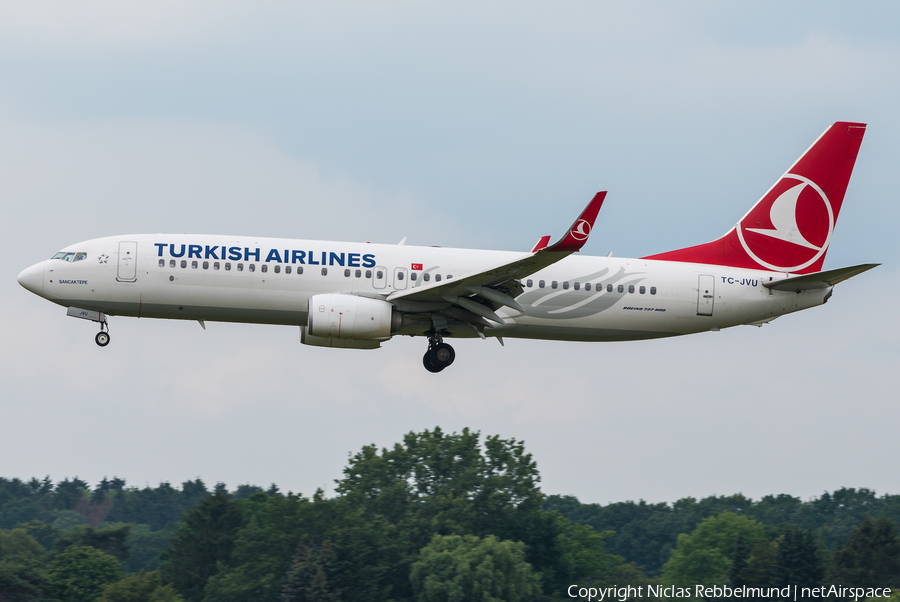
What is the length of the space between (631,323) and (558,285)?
133 inches

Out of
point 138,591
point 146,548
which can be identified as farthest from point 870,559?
point 146,548

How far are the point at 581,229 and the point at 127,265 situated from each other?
1621cm

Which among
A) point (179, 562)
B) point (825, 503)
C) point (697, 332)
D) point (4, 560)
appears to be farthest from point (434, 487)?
point (825, 503)

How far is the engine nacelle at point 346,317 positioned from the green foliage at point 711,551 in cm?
8473

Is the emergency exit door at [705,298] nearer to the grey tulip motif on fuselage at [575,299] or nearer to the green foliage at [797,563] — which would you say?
the grey tulip motif on fuselage at [575,299]

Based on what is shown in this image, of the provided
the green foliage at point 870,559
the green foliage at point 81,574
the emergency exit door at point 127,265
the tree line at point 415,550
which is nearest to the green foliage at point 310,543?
the tree line at point 415,550

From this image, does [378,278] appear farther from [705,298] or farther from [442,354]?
[705,298]

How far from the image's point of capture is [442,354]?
133 ft

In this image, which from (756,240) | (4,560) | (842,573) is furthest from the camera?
(842,573)

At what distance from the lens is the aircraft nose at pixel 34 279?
3931 centimetres

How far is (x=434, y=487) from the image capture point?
106188mm

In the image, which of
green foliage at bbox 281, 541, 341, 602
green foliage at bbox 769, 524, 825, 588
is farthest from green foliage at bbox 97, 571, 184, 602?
green foliage at bbox 769, 524, 825, 588

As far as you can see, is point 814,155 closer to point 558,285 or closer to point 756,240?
point 756,240

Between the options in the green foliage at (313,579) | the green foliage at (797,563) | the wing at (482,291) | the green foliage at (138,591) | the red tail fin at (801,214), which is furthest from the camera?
the green foliage at (797,563)
